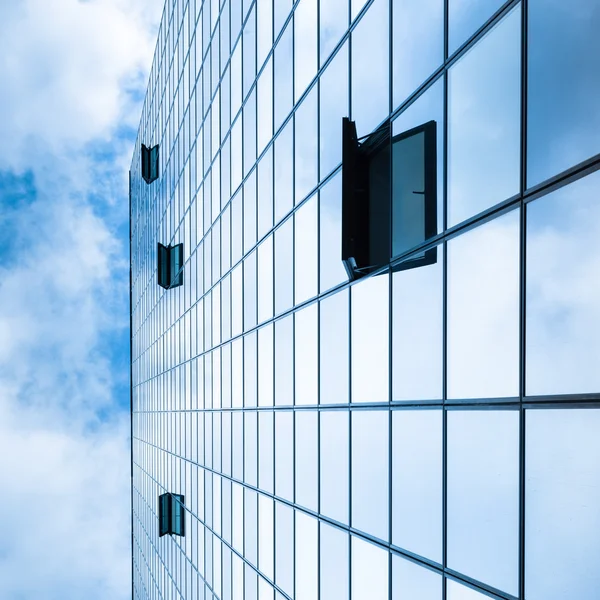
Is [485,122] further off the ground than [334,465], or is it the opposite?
[485,122]

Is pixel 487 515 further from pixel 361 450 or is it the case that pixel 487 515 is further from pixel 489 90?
pixel 489 90

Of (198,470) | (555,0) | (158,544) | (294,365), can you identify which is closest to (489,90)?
(555,0)

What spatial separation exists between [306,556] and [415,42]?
41.4ft

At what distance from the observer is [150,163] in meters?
49.8

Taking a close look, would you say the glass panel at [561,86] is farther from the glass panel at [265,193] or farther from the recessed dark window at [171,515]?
the recessed dark window at [171,515]

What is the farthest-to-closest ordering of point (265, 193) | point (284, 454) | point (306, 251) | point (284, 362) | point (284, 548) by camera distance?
point (265, 193), point (284, 362), point (284, 454), point (284, 548), point (306, 251)

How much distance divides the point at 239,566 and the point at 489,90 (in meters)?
19.6

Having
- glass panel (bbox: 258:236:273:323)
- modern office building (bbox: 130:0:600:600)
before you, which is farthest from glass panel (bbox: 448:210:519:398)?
glass panel (bbox: 258:236:273:323)

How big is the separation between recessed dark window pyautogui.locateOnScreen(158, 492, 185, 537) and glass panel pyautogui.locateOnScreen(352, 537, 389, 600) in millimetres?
24363

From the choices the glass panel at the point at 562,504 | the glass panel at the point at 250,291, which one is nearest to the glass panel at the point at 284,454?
the glass panel at the point at 250,291

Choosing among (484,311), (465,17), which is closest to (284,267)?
(465,17)

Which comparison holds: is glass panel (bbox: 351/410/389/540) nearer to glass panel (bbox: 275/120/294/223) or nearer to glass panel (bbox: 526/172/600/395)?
glass panel (bbox: 526/172/600/395)

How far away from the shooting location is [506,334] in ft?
28.2

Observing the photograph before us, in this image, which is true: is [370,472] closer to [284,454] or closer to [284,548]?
[284,454]
